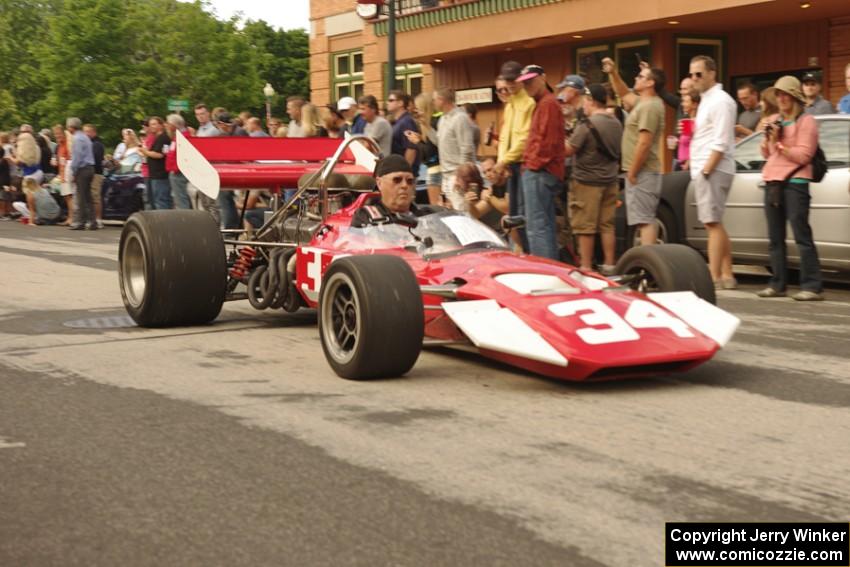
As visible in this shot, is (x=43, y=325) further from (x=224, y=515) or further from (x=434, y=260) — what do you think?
(x=224, y=515)

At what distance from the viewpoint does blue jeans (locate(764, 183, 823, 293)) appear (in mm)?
10164

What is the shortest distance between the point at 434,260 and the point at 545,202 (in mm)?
3804

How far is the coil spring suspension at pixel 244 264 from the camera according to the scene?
9.34 metres

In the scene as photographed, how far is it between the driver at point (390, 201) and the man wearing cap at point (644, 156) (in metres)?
3.71

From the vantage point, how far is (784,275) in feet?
34.3

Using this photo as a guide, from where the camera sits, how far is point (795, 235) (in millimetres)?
10258

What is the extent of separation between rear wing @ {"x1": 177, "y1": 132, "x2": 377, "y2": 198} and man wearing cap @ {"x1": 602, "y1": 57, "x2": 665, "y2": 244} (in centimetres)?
281

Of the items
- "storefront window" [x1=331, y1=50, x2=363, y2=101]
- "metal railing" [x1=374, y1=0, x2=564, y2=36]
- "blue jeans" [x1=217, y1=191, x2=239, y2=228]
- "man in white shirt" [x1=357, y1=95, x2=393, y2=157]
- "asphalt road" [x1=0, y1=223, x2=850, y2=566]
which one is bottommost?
"asphalt road" [x1=0, y1=223, x2=850, y2=566]

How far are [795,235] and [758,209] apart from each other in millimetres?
1135

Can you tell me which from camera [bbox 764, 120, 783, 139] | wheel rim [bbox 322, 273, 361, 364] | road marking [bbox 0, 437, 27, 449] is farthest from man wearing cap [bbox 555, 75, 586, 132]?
road marking [bbox 0, 437, 27, 449]

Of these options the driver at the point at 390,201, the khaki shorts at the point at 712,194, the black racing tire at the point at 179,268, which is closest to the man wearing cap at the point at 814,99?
the khaki shorts at the point at 712,194

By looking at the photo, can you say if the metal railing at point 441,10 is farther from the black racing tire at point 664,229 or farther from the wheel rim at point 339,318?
the wheel rim at point 339,318

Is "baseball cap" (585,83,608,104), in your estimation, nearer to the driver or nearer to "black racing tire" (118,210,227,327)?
the driver

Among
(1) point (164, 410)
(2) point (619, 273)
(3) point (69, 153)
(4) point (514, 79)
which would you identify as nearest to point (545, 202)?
(4) point (514, 79)
